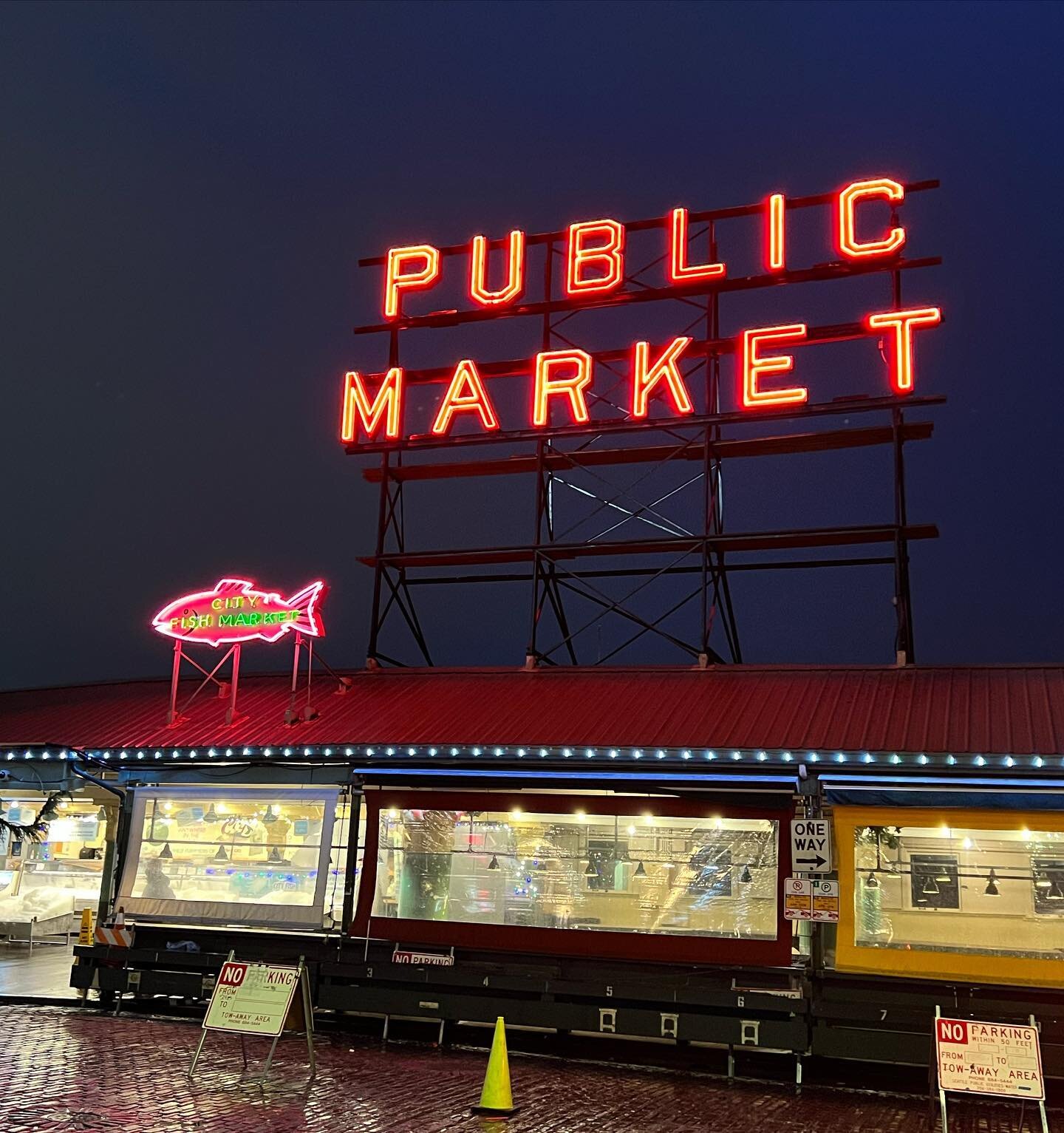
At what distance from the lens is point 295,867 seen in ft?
53.0

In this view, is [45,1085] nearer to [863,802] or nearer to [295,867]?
[295,867]

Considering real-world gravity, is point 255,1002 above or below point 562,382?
below

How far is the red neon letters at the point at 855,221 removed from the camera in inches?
766

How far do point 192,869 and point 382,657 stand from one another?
16.3 ft

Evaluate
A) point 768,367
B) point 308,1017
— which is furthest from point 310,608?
point 768,367

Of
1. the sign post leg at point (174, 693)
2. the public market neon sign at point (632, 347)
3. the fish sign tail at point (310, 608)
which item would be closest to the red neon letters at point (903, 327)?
the public market neon sign at point (632, 347)

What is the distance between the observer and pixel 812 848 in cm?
1316

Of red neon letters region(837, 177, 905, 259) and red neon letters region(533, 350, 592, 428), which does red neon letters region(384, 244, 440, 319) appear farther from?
red neon letters region(837, 177, 905, 259)

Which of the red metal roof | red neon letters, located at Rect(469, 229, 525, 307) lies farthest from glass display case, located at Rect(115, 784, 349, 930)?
red neon letters, located at Rect(469, 229, 525, 307)

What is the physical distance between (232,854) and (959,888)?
379 inches

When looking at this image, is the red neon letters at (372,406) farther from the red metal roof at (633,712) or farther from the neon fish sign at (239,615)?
the red metal roof at (633,712)

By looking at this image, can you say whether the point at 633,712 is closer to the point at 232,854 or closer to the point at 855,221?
the point at 232,854

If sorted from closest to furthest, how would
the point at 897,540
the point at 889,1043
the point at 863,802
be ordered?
the point at 889,1043, the point at 863,802, the point at 897,540

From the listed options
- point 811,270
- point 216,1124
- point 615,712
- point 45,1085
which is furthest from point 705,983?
point 811,270
